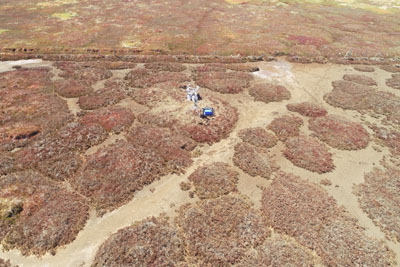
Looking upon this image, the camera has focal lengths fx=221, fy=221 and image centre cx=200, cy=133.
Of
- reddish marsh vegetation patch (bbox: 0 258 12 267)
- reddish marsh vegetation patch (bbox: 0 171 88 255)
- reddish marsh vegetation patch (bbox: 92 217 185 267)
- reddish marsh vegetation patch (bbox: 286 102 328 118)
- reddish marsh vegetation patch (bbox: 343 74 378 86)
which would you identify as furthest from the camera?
reddish marsh vegetation patch (bbox: 343 74 378 86)

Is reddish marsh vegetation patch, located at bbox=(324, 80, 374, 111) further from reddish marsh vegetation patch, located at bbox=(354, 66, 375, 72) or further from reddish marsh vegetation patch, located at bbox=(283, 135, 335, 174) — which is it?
reddish marsh vegetation patch, located at bbox=(283, 135, 335, 174)

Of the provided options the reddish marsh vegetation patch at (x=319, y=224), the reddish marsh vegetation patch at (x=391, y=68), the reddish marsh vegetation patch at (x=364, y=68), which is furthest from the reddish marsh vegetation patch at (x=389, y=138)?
the reddish marsh vegetation patch at (x=391, y=68)

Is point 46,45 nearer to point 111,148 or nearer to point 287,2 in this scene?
point 111,148

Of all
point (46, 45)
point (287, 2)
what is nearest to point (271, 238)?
point (46, 45)

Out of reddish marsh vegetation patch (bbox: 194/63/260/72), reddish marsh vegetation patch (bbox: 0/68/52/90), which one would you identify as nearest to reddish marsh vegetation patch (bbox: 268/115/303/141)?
reddish marsh vegetation patch (bbox: 194/63/260/72)

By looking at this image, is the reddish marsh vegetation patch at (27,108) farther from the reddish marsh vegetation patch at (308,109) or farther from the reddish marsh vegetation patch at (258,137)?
the reddish marsh vegetation patch at (308,109)
